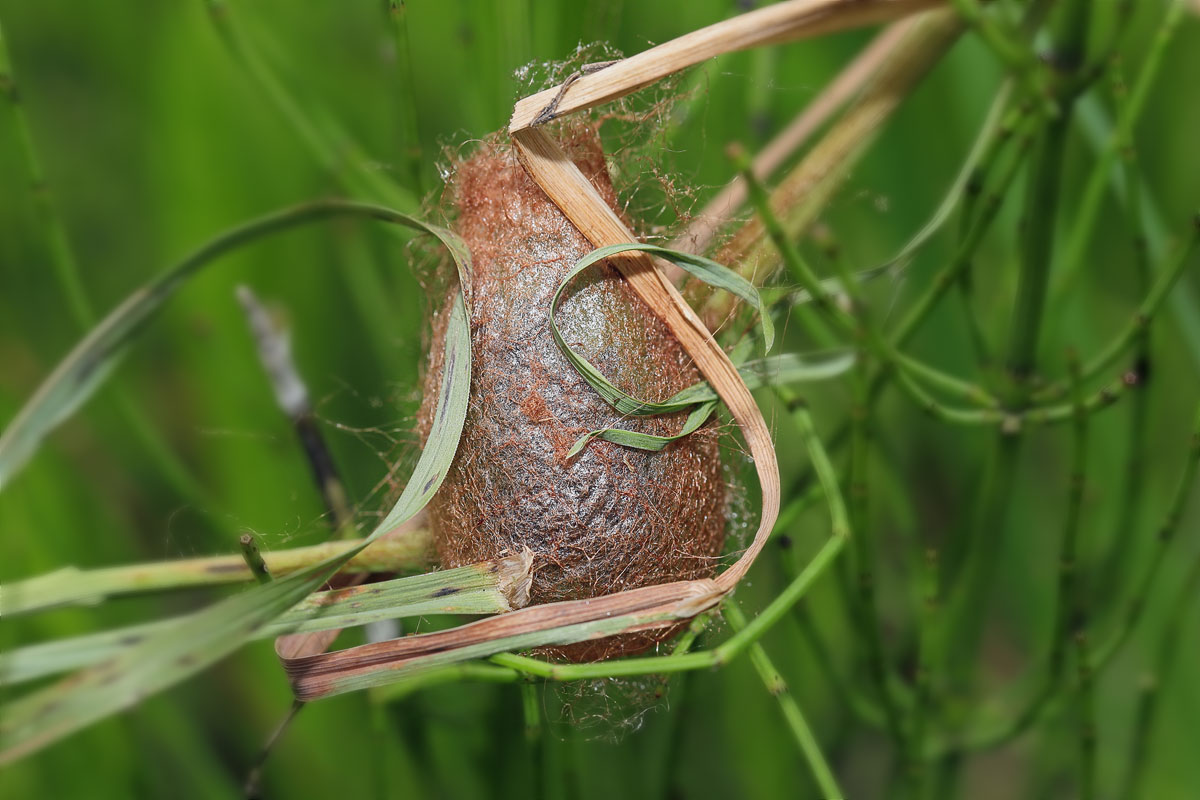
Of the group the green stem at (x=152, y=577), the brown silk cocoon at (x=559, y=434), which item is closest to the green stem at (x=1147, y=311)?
the brown silk cocoon at (x=559, y=434)

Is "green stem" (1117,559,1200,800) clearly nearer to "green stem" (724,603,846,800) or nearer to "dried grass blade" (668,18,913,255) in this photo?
"green stem" (724,603,846,800)

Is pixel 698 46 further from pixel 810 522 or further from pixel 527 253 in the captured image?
pixel 810 522

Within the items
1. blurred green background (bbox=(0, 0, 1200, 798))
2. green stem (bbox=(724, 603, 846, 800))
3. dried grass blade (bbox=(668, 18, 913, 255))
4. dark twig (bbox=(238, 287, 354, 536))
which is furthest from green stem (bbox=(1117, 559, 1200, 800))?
dark twig (bbox=(238, 287, 354, 536))

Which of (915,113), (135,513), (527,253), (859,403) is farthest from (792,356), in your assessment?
(135,513)

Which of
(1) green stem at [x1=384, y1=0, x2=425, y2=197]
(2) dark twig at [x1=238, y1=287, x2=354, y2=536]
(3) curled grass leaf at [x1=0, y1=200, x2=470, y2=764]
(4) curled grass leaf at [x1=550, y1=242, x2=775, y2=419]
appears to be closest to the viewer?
(3) curled grass leaf at [x1=0, y1=200, x2=470, y2=764]

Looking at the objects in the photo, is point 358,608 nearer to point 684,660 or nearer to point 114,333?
point 684,660
